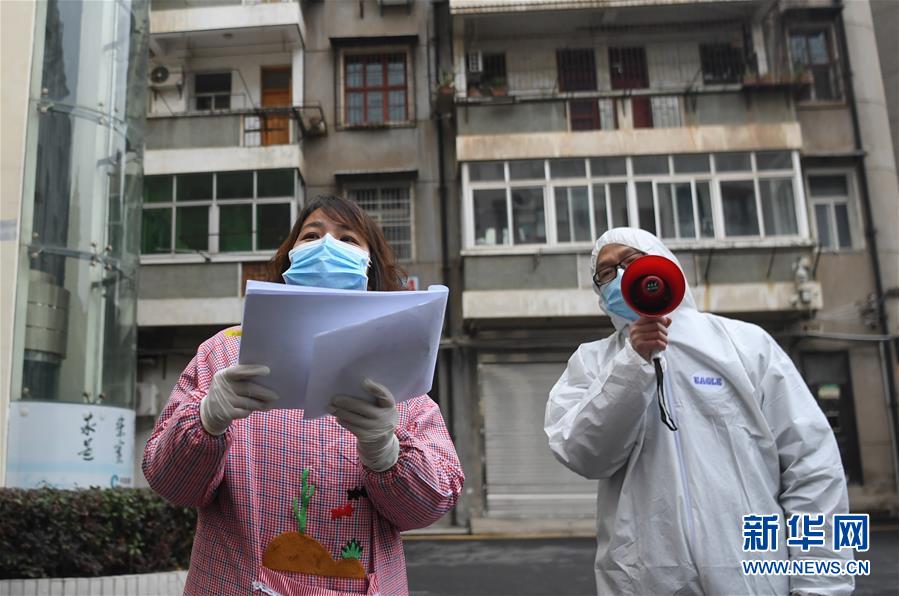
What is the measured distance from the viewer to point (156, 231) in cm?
1545

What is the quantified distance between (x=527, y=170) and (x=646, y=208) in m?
2.41

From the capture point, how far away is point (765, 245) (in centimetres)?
1441

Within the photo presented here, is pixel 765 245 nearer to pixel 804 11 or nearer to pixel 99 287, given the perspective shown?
pixel 804 11

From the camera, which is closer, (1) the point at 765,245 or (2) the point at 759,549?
(2) the point at 759,549

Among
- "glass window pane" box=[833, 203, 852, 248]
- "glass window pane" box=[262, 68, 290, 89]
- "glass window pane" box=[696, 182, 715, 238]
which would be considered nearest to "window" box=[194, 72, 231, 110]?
"glass window pane" box=[262, 68, 290, 89]

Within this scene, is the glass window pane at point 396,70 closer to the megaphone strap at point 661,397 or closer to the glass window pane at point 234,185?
the glass window pane at point 234,185

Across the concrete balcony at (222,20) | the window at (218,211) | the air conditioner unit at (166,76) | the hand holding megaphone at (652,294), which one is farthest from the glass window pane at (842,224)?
the hand holding megaphone at (652,294)

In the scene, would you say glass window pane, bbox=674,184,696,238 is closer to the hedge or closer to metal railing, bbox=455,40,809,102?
metal railing, bbox=455,40,809,102

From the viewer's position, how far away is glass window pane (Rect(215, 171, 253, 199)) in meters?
15.4

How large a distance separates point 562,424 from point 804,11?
17.1m

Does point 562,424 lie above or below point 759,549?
above

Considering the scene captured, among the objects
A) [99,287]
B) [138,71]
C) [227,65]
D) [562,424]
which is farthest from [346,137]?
[562,424]

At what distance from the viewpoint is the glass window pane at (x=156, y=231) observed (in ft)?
50.4

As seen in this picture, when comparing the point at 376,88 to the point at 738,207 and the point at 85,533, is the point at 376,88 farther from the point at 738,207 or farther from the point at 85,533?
the point at 85,533
